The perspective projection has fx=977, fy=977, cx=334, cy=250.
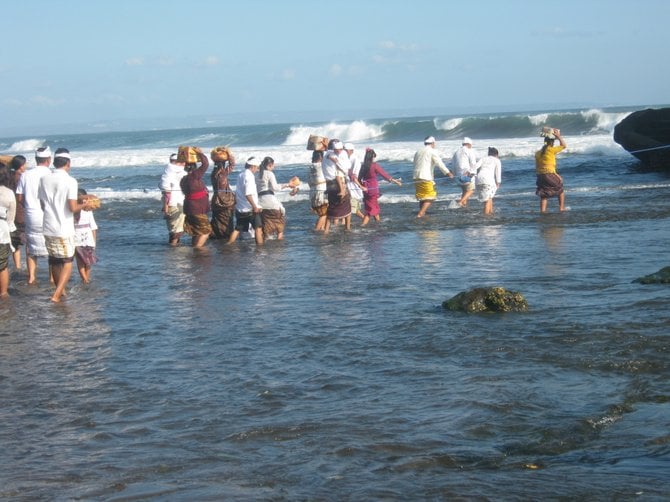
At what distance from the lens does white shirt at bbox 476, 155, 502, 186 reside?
664 inches

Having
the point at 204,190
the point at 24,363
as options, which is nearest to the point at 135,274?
the point at 204,190

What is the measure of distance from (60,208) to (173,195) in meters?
4.92

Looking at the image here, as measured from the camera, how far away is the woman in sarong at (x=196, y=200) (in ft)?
44.6

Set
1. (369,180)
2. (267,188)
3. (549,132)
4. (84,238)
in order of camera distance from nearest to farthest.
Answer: (84,238) < (267,188) < (369,180) < (549,132)

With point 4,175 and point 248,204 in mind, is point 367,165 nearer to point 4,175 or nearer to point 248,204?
point 248,204

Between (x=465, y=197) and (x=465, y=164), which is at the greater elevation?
(x=465, y=164)

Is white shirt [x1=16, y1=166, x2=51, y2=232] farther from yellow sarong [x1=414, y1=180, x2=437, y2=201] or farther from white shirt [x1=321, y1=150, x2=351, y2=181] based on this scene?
yellow sarong [x1=414, y1=180, x2=437, y2=201]

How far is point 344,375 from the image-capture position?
661cm

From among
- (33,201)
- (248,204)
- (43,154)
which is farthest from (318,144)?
(43,154)

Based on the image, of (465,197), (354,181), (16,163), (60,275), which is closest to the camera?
(60,275)

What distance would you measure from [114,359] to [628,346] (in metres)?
3.77

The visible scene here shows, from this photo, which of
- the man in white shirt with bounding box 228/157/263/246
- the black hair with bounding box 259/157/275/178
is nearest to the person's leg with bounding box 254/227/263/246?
the man in white shirt with bounding box 228/157/263/246

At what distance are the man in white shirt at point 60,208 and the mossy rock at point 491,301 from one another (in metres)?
3.90

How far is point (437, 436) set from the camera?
5.25 metres
